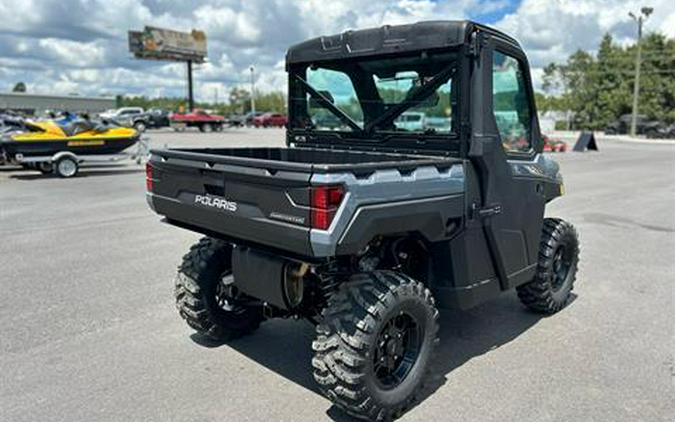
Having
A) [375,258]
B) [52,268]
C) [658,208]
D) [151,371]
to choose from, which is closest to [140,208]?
[52,268]

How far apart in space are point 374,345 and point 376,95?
2.09m

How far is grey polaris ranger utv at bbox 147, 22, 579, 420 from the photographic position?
3145 mm

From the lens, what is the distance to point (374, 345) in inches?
127

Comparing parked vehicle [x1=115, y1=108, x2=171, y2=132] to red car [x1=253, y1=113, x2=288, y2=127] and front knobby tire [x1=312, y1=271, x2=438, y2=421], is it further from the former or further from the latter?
front knobby tire [x1=312, y1=271, x2=438, y2=421]

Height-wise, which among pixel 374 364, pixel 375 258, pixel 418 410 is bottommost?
pixel 418 410

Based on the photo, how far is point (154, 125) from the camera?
46.8m

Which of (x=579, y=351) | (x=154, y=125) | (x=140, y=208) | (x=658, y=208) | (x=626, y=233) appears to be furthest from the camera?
(x=154, y=125)

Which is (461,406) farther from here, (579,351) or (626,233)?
(626,233)

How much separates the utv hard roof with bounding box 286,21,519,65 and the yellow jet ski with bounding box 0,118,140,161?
1246cm

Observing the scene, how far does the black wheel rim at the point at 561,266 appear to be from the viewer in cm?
519

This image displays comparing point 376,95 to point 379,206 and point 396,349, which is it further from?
point 396,349

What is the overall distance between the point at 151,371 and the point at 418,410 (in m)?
1.85

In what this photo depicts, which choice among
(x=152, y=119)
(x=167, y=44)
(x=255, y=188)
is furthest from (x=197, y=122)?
(x=255, y=188)

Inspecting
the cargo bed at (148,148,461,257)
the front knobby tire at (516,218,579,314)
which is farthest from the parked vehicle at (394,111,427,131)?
the front knobby tire at (516,218,579,314)
